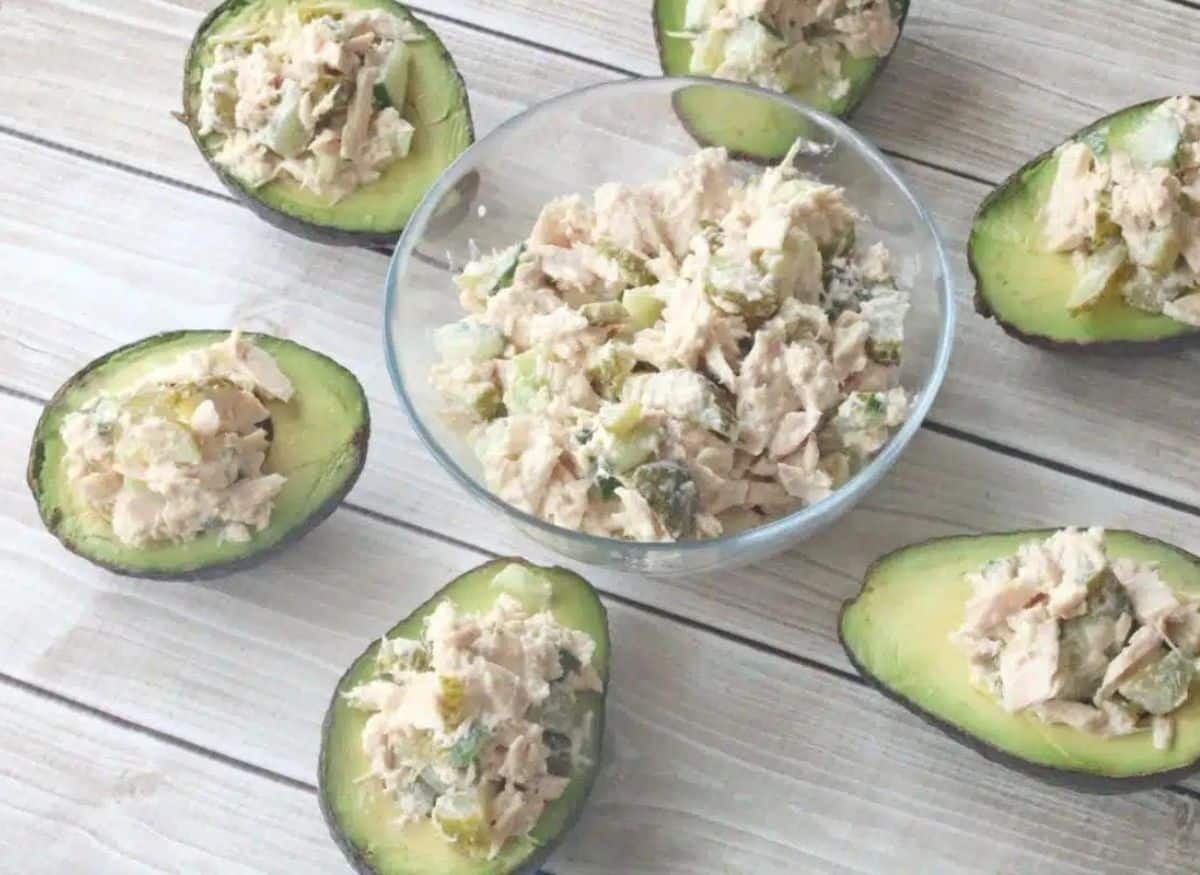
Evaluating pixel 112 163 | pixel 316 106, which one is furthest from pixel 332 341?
pixel 112 163

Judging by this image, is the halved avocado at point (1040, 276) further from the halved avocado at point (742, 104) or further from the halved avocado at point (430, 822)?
the halved avocado at point (430, 822)

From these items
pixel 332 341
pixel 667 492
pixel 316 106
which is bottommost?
pixel 332 341

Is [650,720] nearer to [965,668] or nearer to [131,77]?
[965,668]

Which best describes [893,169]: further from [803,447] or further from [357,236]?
[357,236]

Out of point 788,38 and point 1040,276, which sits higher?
point 788,38

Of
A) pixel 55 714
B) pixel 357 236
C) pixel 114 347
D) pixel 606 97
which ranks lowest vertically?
pixel 55 714

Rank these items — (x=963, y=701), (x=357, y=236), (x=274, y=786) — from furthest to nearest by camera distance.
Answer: (x=357, y=236), (x=274, y=786), (x=963, y=701)

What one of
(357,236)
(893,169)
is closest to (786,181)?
(893,169)

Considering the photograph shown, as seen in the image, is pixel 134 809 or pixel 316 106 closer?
pixel 134 809

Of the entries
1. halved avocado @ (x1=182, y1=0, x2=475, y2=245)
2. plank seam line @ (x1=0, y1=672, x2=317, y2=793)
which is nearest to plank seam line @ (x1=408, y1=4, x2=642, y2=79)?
halved avocado @ (x1=182, y1=0, x2=475, y2=245)
